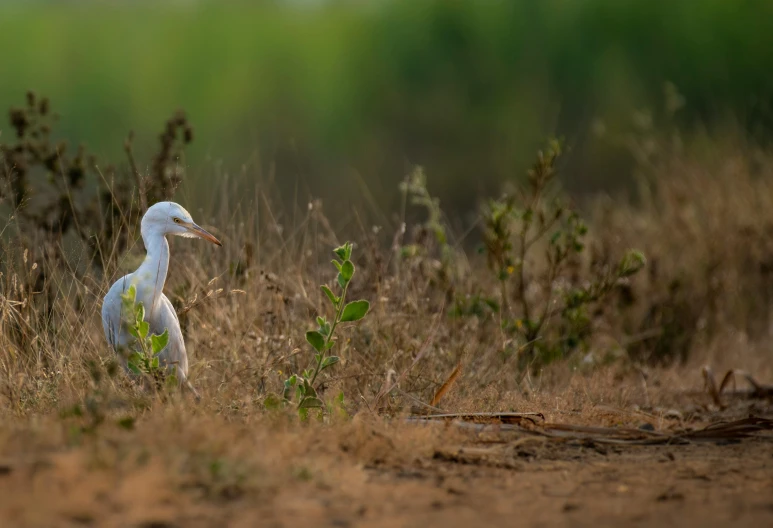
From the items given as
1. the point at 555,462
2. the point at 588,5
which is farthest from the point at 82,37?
the point at 555,462

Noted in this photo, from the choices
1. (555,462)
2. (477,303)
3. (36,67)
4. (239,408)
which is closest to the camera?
(555,462)

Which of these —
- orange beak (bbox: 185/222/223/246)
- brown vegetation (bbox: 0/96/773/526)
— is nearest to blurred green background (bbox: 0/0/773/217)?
brown vegetation (bbox: 0/96/773/526)

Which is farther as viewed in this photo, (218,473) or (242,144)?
(242,144)

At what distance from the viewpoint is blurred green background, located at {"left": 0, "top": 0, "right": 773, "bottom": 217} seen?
2061cm

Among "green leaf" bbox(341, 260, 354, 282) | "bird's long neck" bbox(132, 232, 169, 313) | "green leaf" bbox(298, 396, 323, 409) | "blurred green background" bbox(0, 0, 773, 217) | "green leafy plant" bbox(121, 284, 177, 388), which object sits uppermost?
"blurred green background" bbox(0, 0, 773, 217)

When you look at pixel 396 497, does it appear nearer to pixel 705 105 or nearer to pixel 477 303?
pixel 477 303

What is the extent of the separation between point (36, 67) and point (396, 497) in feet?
69.9

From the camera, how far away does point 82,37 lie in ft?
79.4

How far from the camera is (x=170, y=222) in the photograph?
529cm

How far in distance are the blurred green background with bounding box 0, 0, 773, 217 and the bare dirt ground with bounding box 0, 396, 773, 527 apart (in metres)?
14.4

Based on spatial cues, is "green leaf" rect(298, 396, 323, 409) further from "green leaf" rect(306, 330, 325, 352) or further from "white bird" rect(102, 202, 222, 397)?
"white bird" rect(102, 202, 222, 397)

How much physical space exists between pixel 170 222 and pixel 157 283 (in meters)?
0.31

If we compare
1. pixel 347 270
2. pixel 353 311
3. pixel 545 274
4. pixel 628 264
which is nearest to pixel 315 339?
pixel 353 311

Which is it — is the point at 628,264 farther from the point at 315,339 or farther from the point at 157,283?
the point at 157,283
